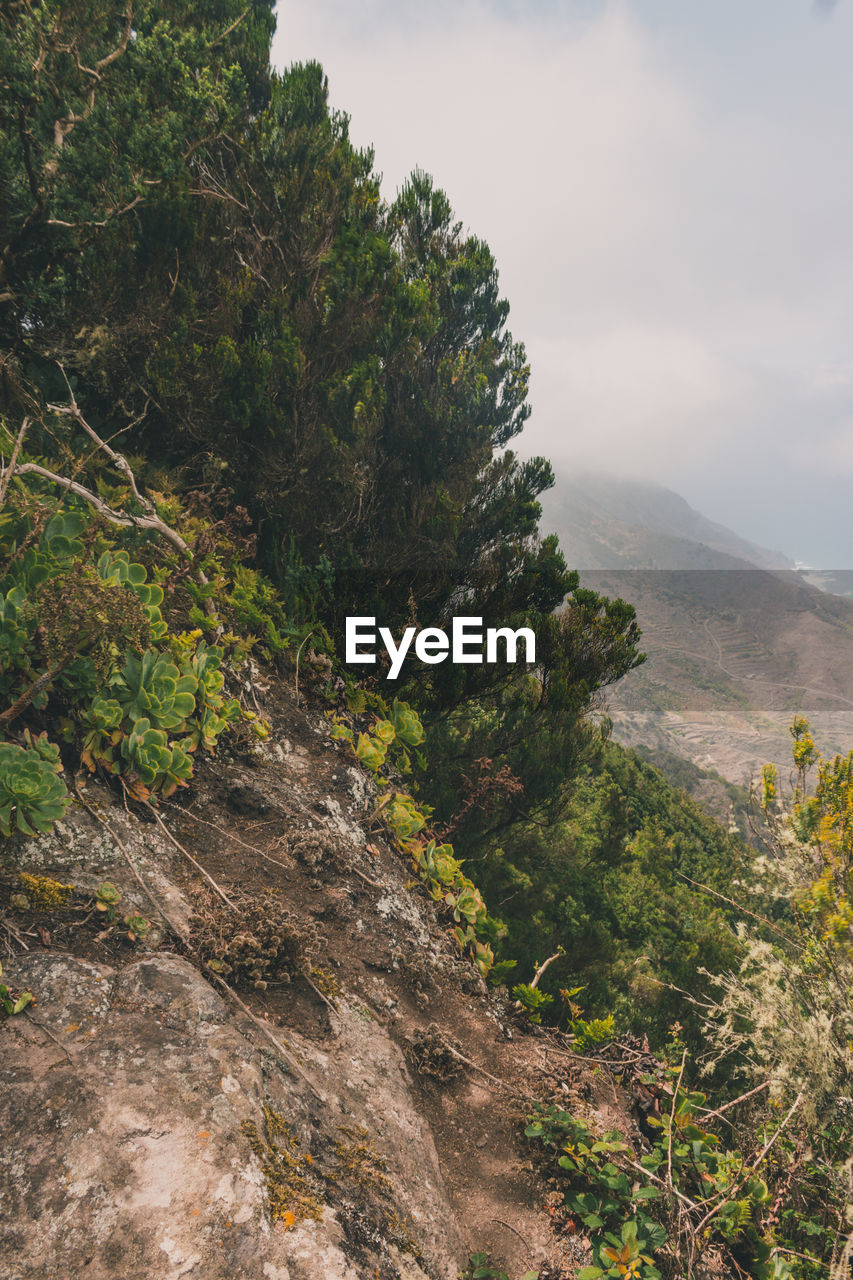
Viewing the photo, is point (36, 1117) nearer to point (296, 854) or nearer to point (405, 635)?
point (296, 854)

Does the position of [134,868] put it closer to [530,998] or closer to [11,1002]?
[11,1002]

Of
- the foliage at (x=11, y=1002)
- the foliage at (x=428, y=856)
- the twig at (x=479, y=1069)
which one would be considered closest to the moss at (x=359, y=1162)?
the twig at (x=479, y=1069)

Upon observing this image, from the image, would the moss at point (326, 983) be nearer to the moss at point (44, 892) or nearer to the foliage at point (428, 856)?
the moss at point (44, 892)

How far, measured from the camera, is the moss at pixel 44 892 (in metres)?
2.34

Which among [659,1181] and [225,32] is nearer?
[659,1181]

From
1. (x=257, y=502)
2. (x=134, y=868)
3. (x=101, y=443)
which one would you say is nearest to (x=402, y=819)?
(x=134, y=868)

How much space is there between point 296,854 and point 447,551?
4234 mm

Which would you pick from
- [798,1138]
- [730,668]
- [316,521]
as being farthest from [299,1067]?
[730,668]

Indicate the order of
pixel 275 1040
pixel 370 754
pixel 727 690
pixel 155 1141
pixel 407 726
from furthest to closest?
pixel 727 690, pixel 407 726, pixel 370 754, pixel 275 1040, pixel 155 1141

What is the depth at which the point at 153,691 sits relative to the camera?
10.5 feet

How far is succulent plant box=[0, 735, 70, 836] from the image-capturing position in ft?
7.47

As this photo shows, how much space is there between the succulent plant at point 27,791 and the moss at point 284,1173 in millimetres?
1376

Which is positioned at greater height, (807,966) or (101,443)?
(101,443)

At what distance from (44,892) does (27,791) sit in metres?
0.44
